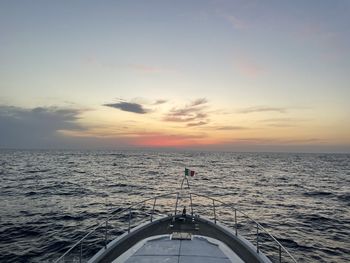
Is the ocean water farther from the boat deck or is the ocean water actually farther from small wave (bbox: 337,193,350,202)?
the boat deck

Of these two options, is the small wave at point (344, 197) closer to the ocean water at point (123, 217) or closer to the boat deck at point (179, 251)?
the ocean water at point (123, 217)

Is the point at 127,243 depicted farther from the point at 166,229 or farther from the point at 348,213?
the point at 348,213

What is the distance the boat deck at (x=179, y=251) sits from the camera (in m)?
7.71

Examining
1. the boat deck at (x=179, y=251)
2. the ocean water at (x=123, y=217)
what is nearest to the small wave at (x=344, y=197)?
the ocean water at (x=123, y=217)

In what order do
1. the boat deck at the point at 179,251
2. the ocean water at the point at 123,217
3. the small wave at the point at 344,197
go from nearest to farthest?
the boat deck at the point at 179,251 → the ocean water at the point at 123,217 → the small wave at the point at 344,197

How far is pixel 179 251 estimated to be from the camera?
8227mm

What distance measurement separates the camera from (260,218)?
22.9 metres

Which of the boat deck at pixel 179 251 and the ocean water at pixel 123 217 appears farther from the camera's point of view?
the ocean water at pixel 123 217

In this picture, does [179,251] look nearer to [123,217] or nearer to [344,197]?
[123,217]

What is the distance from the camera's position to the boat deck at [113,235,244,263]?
7.71 meters

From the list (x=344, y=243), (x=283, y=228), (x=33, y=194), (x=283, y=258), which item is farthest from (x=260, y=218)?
(x=33, y=194)

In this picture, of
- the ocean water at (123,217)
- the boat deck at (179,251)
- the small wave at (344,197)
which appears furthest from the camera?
the small wave at (344,197)

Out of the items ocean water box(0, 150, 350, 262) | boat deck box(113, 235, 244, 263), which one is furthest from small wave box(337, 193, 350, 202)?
boat deck box(113, 235, 244, 263)

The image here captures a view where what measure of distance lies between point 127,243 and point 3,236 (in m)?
11.6
